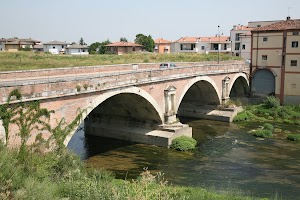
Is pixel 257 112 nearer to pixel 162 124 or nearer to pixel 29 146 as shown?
pixel 162 124

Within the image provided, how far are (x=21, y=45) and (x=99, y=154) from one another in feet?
236

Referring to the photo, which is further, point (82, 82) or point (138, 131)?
point (138, 131)

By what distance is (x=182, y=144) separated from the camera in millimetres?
25688

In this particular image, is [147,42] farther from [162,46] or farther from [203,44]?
[203,44]

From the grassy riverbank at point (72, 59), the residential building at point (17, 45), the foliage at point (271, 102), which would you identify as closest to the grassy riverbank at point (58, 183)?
the foliage at point (271, 102)

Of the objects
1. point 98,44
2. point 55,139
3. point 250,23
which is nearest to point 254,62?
point 55,139

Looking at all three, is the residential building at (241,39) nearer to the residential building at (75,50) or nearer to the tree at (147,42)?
the tree at (147,42)

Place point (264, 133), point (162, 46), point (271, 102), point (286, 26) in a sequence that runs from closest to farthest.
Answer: point (264, 133) → point (271, 102) → point (286, 26) → point (162, 46)

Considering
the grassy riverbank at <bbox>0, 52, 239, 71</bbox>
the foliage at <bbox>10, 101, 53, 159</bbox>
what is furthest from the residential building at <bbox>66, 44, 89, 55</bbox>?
the foliage at <bbox>10, 101, 53, 159</bbox>

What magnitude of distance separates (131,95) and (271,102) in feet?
64.6

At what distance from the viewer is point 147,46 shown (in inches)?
3669

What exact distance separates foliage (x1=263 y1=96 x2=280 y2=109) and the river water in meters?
8.87

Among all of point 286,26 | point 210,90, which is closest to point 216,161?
point 210,90

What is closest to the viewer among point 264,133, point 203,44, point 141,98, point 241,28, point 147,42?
point 141,98
